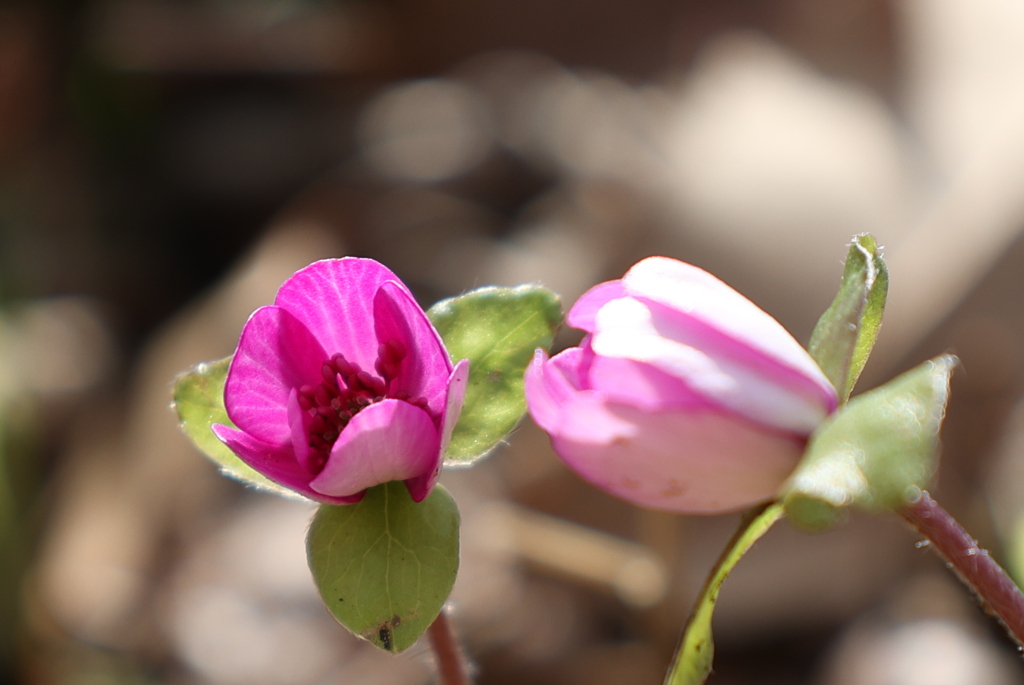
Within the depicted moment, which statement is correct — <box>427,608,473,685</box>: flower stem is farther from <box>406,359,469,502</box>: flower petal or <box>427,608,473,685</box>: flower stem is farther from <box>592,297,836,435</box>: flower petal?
<box>592,297,836,435</box>: flower petal

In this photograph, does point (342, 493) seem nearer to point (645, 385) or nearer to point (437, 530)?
point (437, 530)

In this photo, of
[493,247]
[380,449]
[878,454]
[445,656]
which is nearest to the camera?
[878,454]

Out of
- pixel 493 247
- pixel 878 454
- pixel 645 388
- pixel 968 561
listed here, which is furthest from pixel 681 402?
pixel 493 247

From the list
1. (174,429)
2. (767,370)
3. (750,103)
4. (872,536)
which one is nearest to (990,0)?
(750,103)

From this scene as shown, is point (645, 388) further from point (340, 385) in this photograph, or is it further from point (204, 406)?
point (204, 406)

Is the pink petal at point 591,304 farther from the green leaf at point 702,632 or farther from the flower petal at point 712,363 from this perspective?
the green leaf at point 702,632

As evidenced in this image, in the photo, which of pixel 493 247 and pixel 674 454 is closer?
pixel 674 454
